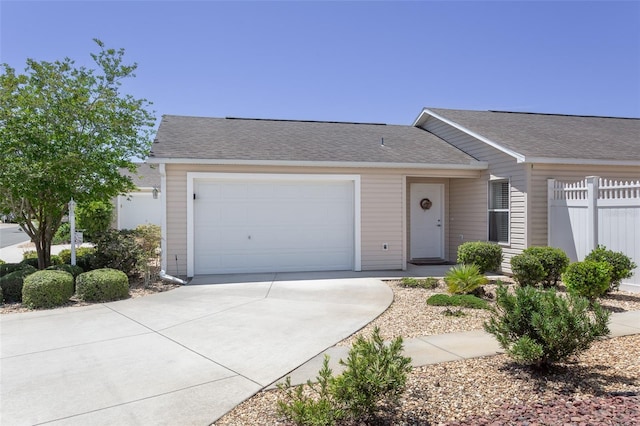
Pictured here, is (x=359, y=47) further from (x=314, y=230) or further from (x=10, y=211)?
(x=10, y=211)

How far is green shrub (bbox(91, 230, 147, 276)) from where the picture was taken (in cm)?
921

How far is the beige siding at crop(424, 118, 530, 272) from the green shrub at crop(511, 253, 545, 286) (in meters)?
2.29

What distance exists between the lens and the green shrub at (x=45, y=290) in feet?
23.6

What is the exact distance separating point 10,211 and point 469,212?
11351 mm

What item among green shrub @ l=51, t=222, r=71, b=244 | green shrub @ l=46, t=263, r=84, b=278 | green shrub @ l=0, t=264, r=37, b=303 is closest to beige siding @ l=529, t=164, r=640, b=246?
green shrub @ l=46, t=263, r=84, b=278

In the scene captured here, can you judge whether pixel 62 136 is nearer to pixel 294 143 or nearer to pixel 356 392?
pixel 294 143

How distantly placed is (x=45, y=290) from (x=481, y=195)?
10095 millimetres

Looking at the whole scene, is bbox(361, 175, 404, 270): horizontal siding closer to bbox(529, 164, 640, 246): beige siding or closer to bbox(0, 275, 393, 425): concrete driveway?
bbox(0, 275, 393, 425): concrete driveway

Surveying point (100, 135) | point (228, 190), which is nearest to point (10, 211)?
point (100, 135)

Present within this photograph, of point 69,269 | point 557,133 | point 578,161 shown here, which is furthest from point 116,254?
point 557,133

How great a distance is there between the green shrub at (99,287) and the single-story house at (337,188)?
6.60 feet

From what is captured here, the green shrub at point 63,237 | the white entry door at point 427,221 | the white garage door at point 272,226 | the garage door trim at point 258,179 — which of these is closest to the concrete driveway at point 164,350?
the garage door trim at point 258,179

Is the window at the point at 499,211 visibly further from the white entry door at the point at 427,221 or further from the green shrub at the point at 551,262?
the green shrub at the point at 551,262

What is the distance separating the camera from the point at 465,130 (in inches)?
470
